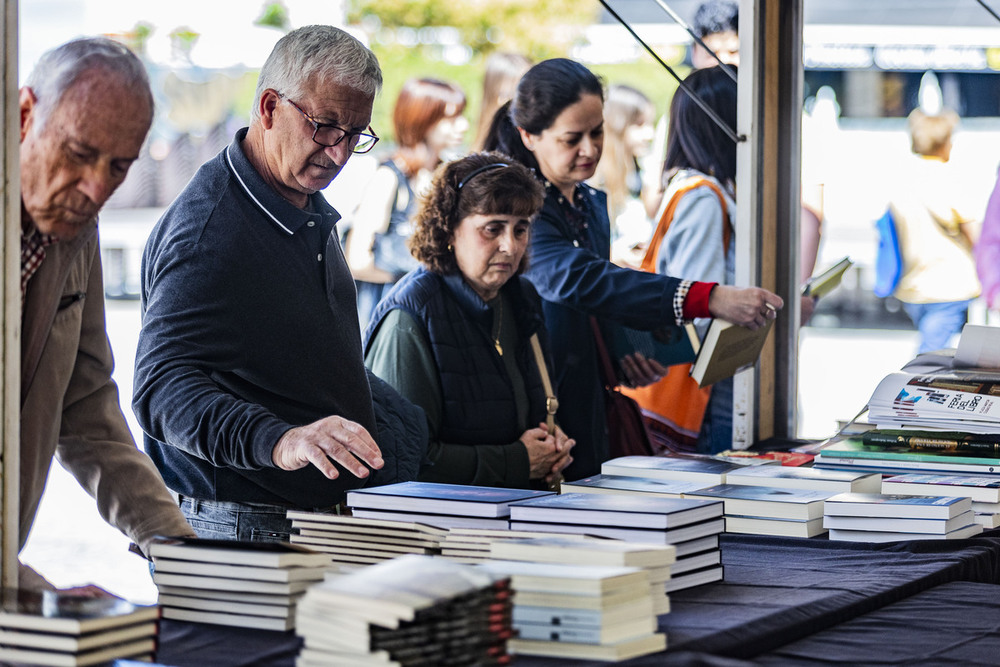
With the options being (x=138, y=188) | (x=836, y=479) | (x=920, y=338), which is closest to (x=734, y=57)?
(x=836, y=479)

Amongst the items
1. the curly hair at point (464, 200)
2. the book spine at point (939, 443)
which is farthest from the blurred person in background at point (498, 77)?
the book spine at point (939, 443)

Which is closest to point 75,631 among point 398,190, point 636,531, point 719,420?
point 636,531

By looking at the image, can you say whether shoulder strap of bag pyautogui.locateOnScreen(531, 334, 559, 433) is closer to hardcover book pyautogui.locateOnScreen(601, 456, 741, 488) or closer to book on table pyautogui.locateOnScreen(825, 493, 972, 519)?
hardcover book pyautogui.locateOnScreen(601, 456, 741, 488)

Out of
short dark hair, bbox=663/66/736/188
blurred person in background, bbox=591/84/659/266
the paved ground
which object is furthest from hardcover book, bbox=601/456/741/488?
blurred person in background, bbox=591/84/659/266

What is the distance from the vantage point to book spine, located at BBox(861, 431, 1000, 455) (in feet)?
7.86

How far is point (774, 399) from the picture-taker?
3.38 metres

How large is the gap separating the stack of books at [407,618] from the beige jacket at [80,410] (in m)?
0.54

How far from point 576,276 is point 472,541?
1.47 meters

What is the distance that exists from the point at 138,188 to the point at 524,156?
9.79m

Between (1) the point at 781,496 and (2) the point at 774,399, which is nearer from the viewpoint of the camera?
(1) the point at 781,496

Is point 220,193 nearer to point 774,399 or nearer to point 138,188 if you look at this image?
point 774,399

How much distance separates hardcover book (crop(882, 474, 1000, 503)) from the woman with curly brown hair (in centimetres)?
71

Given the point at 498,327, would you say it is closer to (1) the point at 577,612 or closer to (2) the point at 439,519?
(2) the point at 439,519

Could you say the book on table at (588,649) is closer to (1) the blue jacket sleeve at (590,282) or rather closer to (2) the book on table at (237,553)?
(2) the book on table at (237,553)
